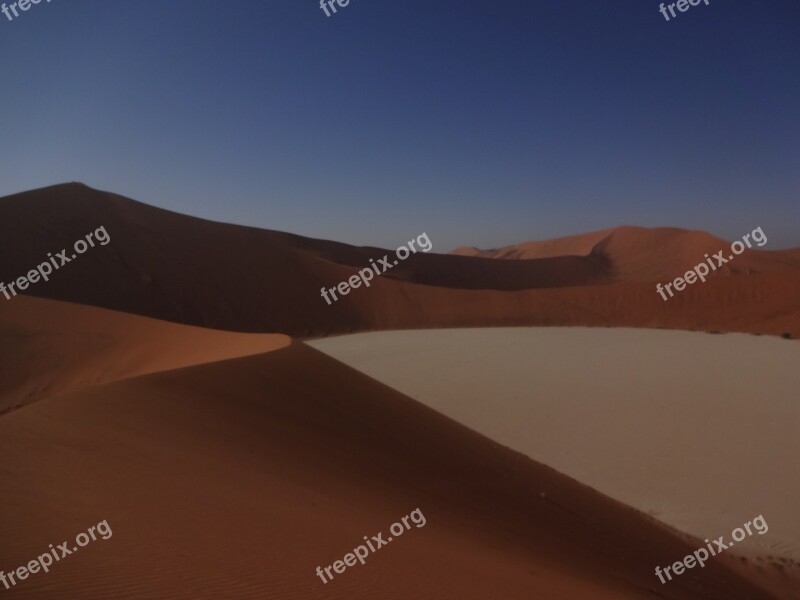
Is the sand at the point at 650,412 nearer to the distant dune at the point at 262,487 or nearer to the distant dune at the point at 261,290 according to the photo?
the distant dune at the point at 262,487

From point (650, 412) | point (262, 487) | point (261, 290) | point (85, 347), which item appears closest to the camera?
point (262, 487)

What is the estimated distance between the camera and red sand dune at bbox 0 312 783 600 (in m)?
Answer: 3.17

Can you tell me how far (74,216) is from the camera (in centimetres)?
2972

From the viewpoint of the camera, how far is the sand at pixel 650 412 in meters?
7.70

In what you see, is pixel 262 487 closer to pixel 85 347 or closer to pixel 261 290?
pixel 85 347

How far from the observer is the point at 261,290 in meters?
33.0

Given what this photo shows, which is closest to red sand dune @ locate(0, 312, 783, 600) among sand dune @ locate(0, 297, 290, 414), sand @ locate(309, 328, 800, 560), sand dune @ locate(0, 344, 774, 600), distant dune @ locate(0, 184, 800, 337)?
sand dune @ locate(0, 344, 774, 600)

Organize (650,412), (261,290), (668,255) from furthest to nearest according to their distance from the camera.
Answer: (668,255)
(261,290)
(650,412)

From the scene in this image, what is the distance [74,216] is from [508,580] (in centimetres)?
3299

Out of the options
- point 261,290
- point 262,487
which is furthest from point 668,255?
point 262,487

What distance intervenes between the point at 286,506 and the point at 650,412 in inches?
405

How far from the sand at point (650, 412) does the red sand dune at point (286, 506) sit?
106cm

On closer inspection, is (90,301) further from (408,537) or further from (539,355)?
(408,537)

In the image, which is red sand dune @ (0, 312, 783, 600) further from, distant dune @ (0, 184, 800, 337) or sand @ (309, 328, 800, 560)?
distant dune @ (0, 184, 800, 337)
